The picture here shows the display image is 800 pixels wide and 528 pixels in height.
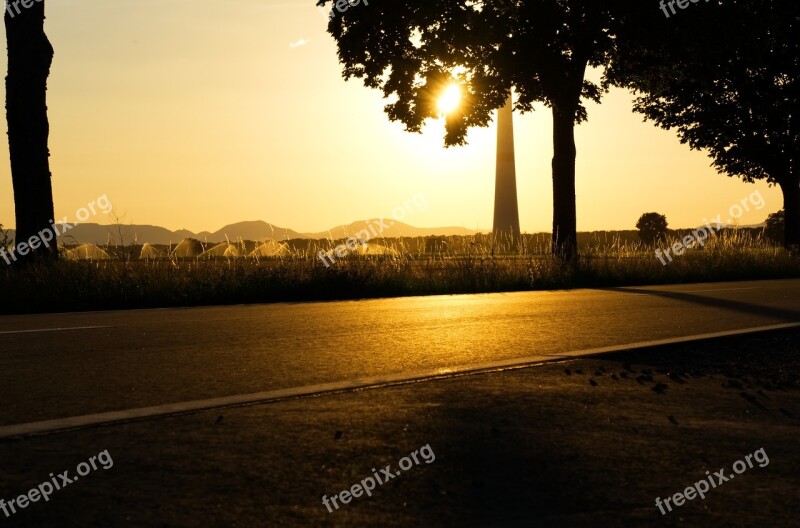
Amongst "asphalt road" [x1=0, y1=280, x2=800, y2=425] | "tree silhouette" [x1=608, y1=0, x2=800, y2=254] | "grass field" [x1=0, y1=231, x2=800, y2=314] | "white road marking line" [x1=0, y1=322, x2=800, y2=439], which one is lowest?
"white road marking line" [x1=0, y1=322, x2=800, y2=439]

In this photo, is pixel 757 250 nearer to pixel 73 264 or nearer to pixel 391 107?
pixel 391 107

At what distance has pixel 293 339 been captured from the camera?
985cm

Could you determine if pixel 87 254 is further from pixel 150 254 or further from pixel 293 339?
pixel 293 339

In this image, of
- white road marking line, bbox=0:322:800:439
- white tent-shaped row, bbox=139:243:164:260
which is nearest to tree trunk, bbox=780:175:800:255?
white tent-shaped row, bbox=139:243:164:260

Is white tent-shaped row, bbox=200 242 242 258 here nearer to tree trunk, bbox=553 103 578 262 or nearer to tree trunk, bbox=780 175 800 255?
tree trunk, bbox=553 103 578 262

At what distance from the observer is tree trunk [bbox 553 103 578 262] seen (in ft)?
90.0

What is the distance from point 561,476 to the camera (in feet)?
15.1

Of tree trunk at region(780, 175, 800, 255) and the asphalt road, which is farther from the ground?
tree trunk at region(780, 175, 800, 255)

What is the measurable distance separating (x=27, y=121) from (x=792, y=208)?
3204 centimetres

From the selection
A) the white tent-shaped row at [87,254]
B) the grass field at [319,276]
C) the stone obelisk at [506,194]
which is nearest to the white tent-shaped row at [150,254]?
the grass field at [319,276]

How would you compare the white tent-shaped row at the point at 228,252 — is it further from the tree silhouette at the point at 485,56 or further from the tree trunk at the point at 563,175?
the tree trunk at the point at 563,175

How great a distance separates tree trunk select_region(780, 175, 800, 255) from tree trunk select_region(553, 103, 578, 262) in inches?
626

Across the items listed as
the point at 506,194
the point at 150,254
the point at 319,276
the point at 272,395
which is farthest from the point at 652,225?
the point at 272,395

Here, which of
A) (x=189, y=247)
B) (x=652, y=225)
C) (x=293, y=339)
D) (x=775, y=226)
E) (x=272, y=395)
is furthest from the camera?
(x=652, y=225)
